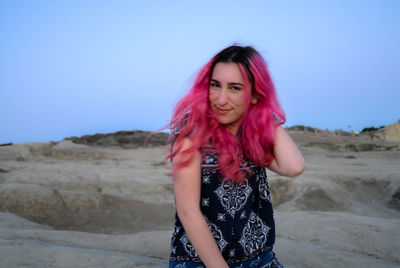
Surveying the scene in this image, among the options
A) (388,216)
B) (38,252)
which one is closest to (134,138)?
(388,216)

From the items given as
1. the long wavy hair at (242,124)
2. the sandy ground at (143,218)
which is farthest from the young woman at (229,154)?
the sandy ground at (143,218)

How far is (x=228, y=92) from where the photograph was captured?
1.82 meters

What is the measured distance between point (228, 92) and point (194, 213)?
25.2 inches

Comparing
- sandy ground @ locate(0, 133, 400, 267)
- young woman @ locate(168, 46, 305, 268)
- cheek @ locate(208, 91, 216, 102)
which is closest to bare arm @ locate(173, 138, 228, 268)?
young woman @ locate(168, 46, 305, 268)

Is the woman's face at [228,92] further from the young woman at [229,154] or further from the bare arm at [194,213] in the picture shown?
the bare arm at [194,213]

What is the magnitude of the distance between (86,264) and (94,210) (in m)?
3.90

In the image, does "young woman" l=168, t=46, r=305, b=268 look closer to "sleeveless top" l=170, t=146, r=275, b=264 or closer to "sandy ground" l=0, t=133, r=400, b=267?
"sleeveless top" l=170, t=146, r=275, b=264

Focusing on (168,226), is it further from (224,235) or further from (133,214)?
(224,235)

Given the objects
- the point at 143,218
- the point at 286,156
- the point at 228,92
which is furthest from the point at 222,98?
the point at 143,218

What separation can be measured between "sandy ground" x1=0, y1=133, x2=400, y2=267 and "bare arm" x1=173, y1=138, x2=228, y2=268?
1.30m

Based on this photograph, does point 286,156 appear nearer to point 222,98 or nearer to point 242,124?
point 242,124

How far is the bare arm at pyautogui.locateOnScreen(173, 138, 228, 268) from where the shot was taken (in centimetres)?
164

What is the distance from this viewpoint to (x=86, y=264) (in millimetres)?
2777

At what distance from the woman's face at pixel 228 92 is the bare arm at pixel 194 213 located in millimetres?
271
